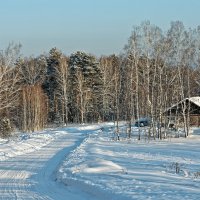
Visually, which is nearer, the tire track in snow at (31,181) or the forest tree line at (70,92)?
the tire track in snow at (31,181)

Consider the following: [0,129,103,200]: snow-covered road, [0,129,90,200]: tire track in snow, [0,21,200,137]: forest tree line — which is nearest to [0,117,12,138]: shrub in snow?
[0,21,200,137]: forest tree line

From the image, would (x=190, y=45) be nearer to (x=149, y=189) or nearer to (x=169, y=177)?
(x=169, y=177)

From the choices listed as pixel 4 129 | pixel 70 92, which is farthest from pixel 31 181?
pixel 70 92

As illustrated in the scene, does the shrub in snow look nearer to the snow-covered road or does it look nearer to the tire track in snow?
the tire track in snow

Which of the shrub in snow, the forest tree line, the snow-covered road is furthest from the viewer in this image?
the forest tree line

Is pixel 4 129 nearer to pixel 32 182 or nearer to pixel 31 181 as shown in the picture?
pixel 31 181

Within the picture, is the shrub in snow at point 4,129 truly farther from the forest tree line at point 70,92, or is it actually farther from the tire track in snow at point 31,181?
the tire track in snow at point 31,181

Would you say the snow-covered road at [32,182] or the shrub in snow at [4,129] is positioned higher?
the shrub in snow at [4,129]

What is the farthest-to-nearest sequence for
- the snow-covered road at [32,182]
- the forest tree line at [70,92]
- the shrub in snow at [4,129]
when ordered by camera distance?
the forest tree line at [70,92] → the shrub in snow at [4,129] → the snow-covered road at [32,182]

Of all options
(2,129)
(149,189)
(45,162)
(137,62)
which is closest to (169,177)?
(149,189)

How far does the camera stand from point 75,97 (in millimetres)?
81812

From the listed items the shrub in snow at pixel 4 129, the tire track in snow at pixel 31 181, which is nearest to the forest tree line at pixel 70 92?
the shrub in snow at pixel 4 129

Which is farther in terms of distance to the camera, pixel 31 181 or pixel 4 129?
pixel 4 129

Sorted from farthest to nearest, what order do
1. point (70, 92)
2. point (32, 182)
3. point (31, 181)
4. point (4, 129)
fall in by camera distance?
point (70, 92)
point (4, 129)
point (31, 181)
point (32, 182)
